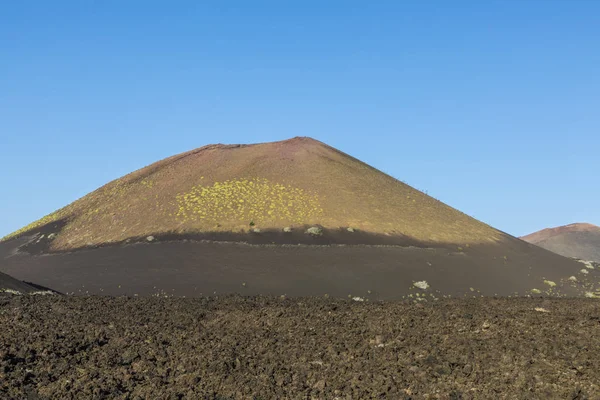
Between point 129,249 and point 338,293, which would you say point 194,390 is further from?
point 129,249

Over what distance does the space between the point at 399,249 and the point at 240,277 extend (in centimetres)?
1307

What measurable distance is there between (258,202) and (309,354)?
36140 millimetres

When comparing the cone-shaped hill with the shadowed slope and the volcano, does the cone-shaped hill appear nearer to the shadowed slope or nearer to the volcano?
the volcano

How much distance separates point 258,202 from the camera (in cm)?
5350

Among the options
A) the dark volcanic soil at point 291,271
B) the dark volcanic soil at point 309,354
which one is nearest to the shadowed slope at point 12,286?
the dark volcanic soil at point 291,271

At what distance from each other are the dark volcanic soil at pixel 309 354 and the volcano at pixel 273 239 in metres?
15.6

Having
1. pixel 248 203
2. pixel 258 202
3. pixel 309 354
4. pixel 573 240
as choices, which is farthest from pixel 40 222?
pixel 573 240

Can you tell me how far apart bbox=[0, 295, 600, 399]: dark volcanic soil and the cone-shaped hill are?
99.5 metres

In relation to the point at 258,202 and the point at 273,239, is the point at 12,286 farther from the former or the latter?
the point at 258,202

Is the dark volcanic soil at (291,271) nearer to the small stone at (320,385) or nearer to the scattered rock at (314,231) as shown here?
the scattered rock at (314,231)

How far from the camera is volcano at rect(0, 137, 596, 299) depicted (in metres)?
41.2

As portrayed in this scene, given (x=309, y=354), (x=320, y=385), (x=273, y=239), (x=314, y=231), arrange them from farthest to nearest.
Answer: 1. (x=314, y=231)
2. (x=273, y=239)
3. (x=309, y=354)
4. (x=320, y=385)

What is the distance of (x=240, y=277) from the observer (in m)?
40.7

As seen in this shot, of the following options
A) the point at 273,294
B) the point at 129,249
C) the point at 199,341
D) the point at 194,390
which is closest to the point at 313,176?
the point at 129,249
